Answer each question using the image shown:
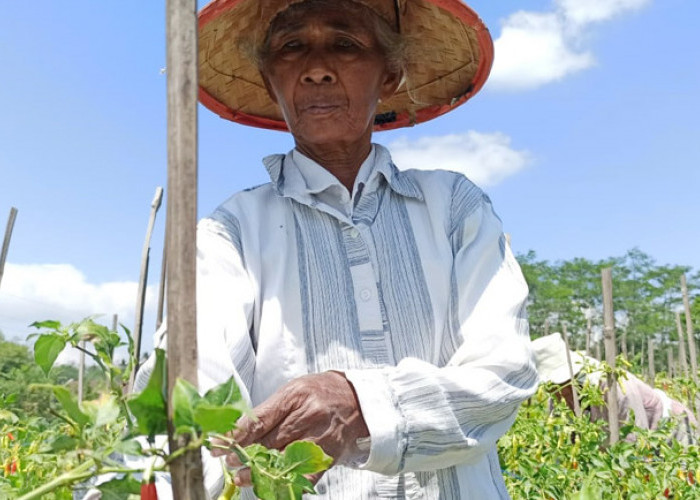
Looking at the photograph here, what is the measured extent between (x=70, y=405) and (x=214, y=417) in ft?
0.37

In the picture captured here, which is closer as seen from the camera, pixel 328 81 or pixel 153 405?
pixel 153 405

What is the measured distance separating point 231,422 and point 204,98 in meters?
1.23

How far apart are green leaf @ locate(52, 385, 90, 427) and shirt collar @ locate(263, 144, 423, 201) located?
0.71m

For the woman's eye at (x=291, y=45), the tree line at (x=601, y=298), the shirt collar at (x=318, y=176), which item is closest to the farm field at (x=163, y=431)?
the shirt collar at (x=318, y=176)

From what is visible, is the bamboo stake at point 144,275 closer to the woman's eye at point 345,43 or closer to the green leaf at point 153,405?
the woman's eye at point 345,43

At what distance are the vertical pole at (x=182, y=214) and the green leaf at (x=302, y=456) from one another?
0.29 feet

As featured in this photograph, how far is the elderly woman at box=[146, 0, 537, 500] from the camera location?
0.78 m

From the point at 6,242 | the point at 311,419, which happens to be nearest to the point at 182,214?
the point at 311,419

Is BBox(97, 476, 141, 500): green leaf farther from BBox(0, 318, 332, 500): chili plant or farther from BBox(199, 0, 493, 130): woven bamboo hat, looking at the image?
BBox(199, 0, 493, 130): woven bamboo hat

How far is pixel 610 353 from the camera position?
2561mm

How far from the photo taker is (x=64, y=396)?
1.39 feet

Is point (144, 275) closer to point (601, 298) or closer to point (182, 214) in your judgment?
point (182, 214)

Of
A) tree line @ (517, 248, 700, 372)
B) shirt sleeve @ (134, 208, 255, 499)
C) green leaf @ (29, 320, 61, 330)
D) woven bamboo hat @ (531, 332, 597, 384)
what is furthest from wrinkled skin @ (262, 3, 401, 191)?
tree line @ (517, 248, 700, 372)

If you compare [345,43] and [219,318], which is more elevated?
[345,43]
